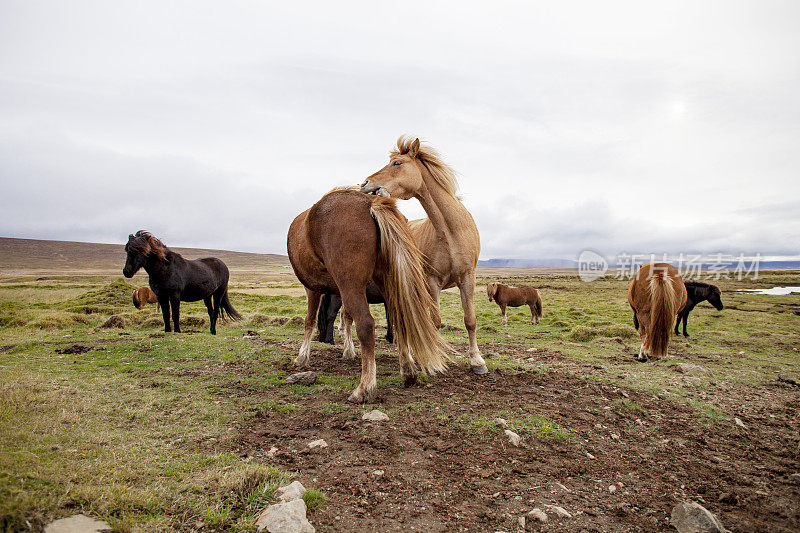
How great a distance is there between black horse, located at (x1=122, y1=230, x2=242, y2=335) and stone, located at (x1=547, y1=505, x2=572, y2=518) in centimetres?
969

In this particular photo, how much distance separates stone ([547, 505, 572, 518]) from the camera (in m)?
2.62

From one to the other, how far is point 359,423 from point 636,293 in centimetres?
Result: 768

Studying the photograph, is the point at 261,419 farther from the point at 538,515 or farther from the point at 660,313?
the point at 660,313

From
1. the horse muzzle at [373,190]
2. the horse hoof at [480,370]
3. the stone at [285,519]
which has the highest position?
the horse muzzle at [373,190]

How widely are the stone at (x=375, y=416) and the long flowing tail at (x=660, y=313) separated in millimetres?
6850

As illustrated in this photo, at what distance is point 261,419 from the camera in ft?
13.3

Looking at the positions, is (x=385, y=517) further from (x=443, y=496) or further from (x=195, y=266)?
(x=195, y=266)

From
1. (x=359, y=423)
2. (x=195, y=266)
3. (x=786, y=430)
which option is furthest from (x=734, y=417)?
(x=195, y=266)

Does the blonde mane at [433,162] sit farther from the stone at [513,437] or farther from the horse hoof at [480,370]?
the stone at [513,437]

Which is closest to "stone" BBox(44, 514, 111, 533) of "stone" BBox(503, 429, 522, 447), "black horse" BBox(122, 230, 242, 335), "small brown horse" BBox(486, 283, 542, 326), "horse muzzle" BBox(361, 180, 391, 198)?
"stone" BBox(503, 429, 522, 447)

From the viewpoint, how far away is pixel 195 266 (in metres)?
10.4

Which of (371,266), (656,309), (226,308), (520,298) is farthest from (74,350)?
(520,298)

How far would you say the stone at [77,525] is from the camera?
1.83 metres

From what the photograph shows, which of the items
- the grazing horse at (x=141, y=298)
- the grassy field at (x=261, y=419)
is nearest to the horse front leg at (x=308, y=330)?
the grassy field at (x=261, y=419)
